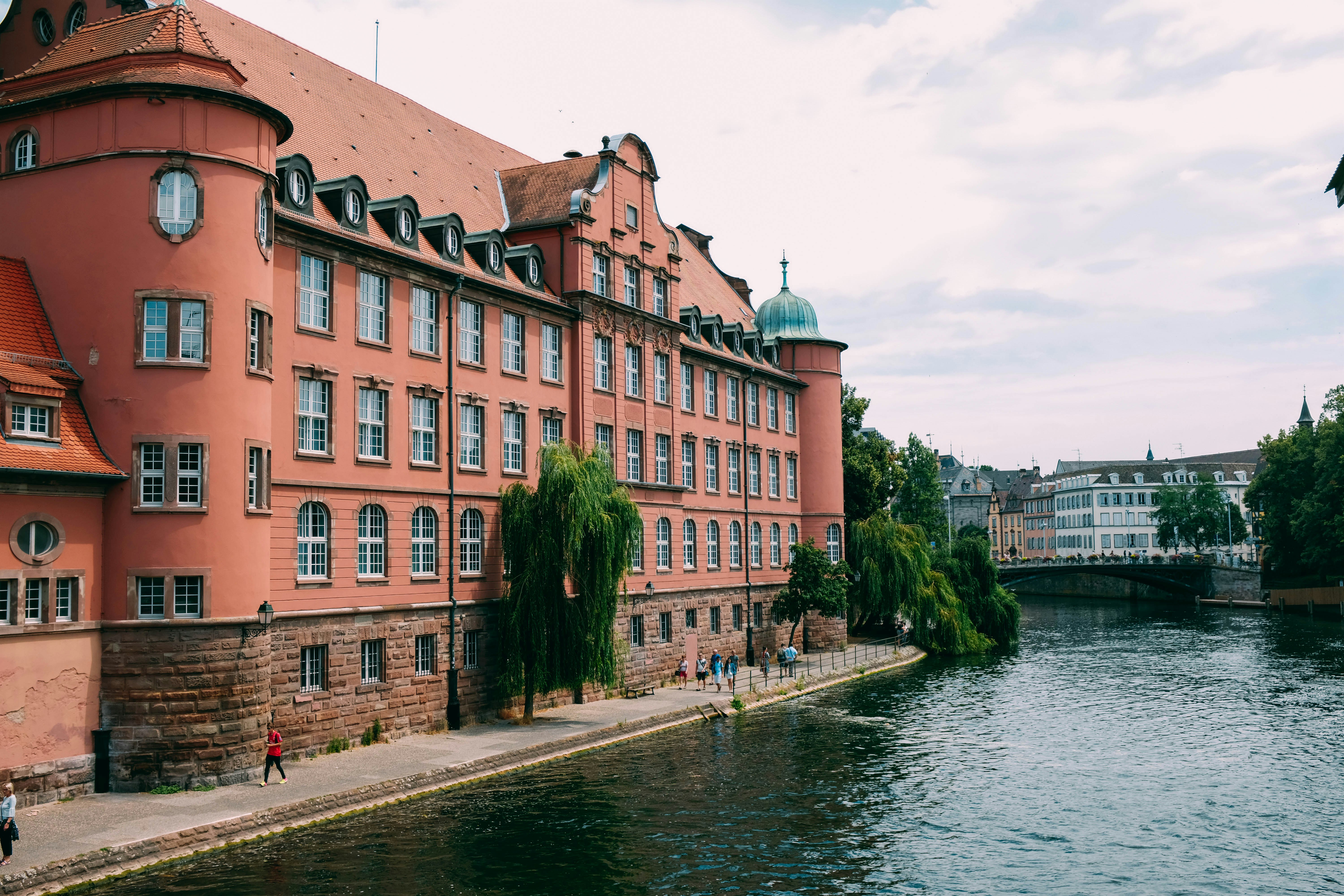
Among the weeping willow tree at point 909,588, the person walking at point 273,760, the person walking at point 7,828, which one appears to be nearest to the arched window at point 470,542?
the person walking at point 273,760

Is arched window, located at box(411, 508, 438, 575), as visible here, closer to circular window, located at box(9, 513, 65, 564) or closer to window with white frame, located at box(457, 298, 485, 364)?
window with white frame, located at box(457, 298, 485, 364)

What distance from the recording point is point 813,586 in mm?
61062

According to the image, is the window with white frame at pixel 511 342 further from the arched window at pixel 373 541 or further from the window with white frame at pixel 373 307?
the arched window at pixel 373 541

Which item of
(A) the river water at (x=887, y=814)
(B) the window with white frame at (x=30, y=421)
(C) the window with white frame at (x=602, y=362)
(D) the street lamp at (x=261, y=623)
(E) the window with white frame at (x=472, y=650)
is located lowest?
(A) the river water at (x=887, y=814)

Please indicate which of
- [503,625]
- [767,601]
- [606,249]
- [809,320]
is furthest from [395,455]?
[809,320]

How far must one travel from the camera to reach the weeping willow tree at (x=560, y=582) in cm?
3878

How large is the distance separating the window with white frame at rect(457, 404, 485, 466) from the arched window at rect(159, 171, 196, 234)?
41.1 ft

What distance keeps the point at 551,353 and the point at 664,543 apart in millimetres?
12048

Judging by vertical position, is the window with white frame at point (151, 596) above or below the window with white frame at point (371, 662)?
above

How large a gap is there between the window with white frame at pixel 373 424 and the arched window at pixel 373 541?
5.66ft

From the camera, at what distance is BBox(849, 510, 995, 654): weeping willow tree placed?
216ft

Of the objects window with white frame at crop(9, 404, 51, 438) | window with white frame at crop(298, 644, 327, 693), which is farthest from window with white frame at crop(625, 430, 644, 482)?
window with white frame at crop(9, 404, 51, 438)

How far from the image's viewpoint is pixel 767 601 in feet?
207

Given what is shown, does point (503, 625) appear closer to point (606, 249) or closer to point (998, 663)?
point (606, 249)
